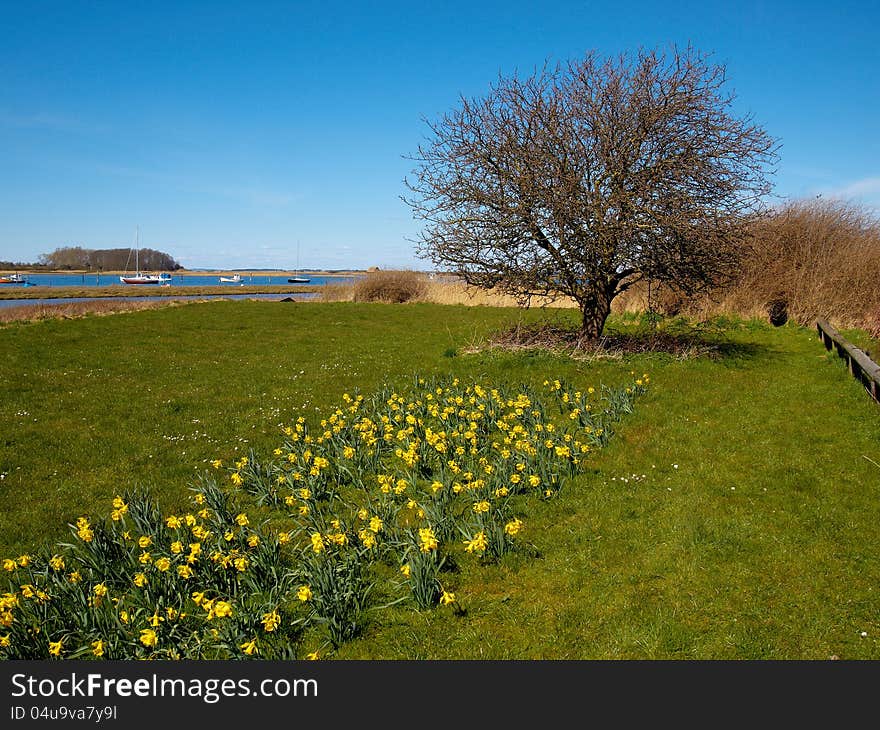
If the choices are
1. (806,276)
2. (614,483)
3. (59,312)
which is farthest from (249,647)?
(59,312)

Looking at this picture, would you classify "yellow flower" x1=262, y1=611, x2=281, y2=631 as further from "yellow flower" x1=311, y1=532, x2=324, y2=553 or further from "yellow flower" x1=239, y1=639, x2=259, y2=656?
"yellow flower" x1=311, y1=532, x2=324, y2=553

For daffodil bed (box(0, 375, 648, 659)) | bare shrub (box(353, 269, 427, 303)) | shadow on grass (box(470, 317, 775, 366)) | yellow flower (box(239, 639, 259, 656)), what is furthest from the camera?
bare shrub (box(353, 269, 427, 303))

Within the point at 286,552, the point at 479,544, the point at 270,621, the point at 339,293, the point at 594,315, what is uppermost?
the point at 339,293

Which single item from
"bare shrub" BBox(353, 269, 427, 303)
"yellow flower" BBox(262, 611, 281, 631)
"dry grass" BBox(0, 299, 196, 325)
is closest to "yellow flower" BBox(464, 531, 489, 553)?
"yellow flower" BBox(262, 611, 281, 631)

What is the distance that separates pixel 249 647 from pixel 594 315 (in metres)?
12.2

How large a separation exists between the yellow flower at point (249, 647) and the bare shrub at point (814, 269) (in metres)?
20.3

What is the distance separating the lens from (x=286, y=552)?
543 centimetres

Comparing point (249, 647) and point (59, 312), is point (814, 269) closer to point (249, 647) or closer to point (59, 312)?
point (249, 647)

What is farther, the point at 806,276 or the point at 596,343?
the point at 806,276

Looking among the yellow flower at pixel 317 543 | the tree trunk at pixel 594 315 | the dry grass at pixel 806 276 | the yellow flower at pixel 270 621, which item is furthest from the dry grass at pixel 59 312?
the yellow flower at pixel 270 621

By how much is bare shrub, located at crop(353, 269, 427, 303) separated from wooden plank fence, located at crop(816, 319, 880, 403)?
24330 millimetres

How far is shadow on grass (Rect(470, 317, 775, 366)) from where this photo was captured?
44.4 ft

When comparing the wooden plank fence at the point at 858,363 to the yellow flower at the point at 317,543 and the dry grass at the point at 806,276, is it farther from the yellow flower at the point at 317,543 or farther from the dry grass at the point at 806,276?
the yellow flower at the point at 317,543

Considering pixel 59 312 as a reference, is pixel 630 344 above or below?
below
